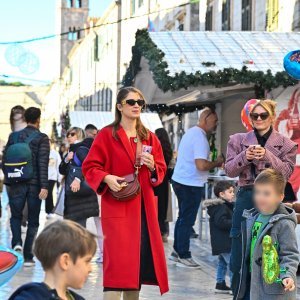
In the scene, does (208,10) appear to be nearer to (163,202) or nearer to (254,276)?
(163,202)

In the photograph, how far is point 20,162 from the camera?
347 inches

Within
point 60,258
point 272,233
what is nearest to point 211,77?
point 272,233

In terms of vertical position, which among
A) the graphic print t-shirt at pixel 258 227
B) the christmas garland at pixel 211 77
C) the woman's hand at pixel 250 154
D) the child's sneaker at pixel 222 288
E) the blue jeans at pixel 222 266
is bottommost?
the child's sneaker at pixel 222 288

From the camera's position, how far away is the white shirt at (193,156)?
8.80m

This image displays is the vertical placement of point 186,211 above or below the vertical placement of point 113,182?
below

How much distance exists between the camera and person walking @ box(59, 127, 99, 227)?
9.22m

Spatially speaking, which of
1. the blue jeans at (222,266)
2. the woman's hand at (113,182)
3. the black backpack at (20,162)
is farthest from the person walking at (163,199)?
the woman's hand at (113,182)

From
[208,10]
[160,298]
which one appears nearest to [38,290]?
[160,298]

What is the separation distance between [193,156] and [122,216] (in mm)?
3397

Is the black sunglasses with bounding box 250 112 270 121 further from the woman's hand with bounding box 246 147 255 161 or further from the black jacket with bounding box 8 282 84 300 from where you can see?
the black jacket with bounding box 8 282 84 300

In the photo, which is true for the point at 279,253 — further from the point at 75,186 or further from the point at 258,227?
the point at 75,186

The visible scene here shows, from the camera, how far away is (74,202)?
9305 mm

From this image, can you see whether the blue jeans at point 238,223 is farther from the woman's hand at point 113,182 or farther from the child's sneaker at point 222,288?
the child's sneaker at point 222,288

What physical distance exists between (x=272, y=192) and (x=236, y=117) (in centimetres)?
826
